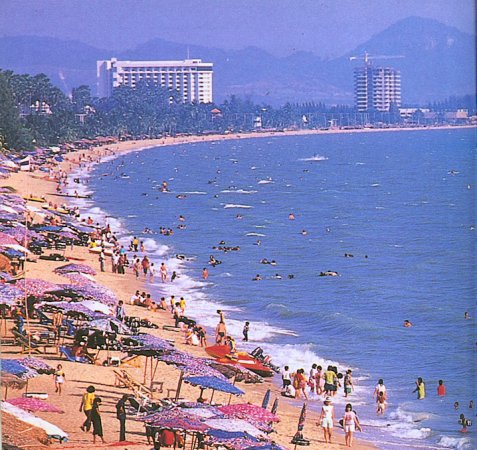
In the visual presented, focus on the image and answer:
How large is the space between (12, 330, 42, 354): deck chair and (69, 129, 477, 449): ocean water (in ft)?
14.2

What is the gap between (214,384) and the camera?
40.8ft

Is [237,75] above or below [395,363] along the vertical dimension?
above

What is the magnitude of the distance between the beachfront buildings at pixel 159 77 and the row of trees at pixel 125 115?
1201mm

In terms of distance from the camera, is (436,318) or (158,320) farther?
(436,318)

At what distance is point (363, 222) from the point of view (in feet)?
172

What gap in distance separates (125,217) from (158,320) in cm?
2499

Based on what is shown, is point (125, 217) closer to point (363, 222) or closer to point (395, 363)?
point (363, 222)

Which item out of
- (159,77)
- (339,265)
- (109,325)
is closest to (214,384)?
(109,325)

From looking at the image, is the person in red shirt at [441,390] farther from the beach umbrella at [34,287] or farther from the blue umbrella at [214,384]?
the beach umbrella at [34,287]

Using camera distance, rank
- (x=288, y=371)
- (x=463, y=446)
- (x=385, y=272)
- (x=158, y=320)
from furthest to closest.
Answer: (x=385, y=272) → (x=158, y=320) → (x=288, y=371) → (x=463, y=446)

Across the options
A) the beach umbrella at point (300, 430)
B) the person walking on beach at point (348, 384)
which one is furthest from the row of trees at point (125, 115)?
the beach umbrella at point (300, 430)

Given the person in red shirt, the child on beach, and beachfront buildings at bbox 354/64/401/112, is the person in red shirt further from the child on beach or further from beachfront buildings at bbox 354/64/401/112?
beachfront buildings at bbox 354/64/401/112

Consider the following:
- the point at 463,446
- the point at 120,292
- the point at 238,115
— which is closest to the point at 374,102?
the point at 238,115

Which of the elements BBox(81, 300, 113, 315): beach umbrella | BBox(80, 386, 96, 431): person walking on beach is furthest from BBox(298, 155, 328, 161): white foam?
BBox(80, 386, 96, 431): person walking on beach
